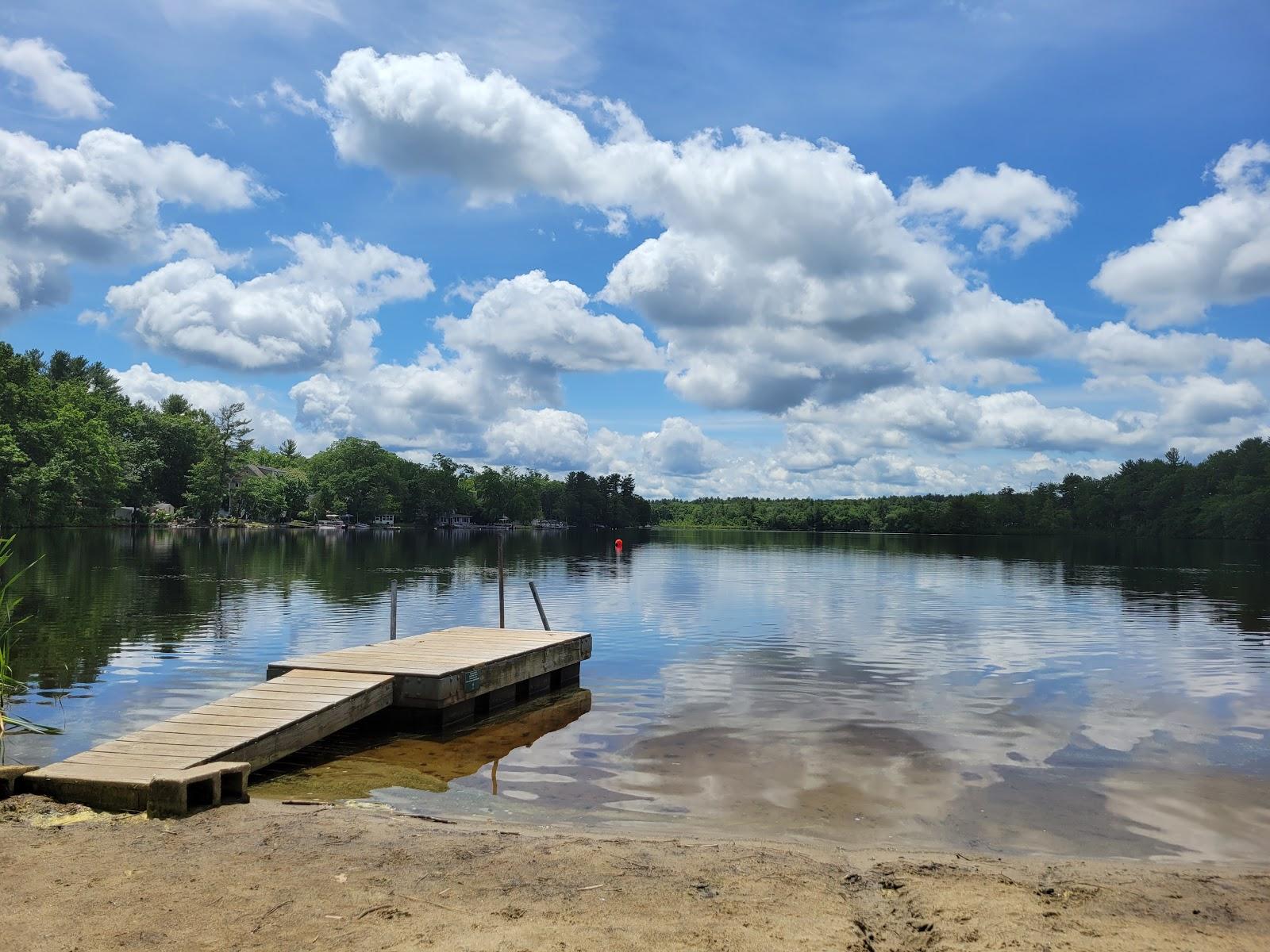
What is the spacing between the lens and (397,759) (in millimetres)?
11984

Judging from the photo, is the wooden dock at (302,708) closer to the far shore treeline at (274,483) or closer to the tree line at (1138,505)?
the far shore treeline at (274,483)

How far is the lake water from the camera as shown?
394 inches

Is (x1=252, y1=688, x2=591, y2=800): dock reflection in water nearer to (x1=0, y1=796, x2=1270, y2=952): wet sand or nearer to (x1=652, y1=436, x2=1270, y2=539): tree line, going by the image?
(x1=0, y1=796, x2=1270, y2=952): wet sand

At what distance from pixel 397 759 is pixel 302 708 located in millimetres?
1557

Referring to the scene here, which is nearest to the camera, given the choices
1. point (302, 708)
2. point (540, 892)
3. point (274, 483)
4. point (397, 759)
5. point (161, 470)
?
point (540, 892)

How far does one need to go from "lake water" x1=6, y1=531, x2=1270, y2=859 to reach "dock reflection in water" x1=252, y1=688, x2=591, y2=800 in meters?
0.06

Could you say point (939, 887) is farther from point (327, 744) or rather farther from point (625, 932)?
point (327, 744)

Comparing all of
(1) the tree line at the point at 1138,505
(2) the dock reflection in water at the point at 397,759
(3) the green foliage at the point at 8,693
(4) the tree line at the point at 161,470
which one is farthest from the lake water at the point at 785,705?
(1) the tree line at the point at 1138,505

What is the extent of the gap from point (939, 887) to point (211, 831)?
619 cm

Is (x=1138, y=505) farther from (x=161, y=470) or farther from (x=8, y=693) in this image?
(x=8, y=693)

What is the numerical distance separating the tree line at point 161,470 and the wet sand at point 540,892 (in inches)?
3261

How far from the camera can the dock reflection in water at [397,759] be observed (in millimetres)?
10336

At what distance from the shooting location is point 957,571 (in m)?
55.4

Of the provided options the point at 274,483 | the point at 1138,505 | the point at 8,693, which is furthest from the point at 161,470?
the point at 1138,505
